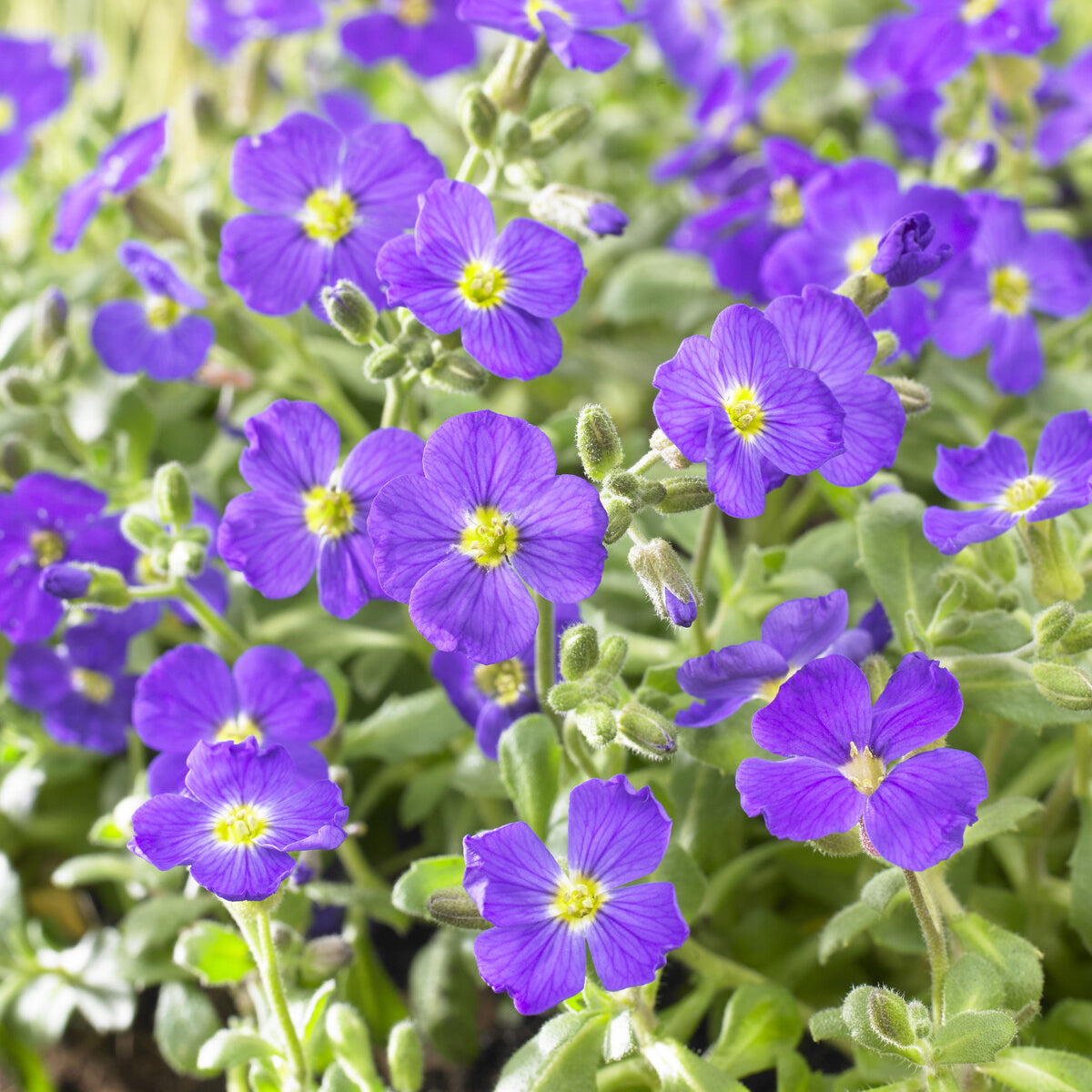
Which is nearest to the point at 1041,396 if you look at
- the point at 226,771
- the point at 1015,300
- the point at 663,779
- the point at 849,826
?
the point at 1015,300

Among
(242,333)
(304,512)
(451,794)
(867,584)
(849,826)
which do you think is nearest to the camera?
(849,826)

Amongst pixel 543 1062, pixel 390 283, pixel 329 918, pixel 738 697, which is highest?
pixel 390 283

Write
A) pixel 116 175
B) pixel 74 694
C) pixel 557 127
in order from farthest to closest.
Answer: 1. pixel 116 175
2. pixel 74 694
3. pixel 557 127

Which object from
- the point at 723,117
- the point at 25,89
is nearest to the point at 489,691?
the point at 723,117

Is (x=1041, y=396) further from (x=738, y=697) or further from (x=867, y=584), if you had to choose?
(x=738, y=697)

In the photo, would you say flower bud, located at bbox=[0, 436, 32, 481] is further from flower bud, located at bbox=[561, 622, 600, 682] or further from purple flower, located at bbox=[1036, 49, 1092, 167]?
purple flower, located at bbox=[1036, 49, 1092, 167]

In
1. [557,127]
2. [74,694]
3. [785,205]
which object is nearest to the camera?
[557,127]

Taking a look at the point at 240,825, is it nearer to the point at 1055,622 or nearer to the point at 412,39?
the point at 1055,622
